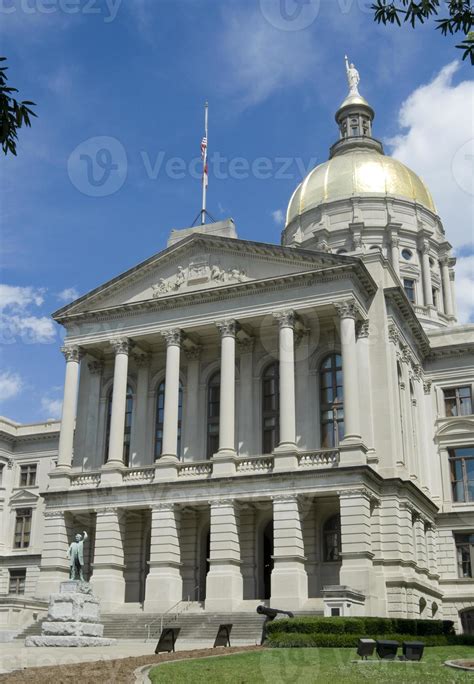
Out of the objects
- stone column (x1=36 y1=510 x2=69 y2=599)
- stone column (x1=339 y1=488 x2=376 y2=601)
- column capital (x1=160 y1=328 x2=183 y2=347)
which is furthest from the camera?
column capital (x1=160 y1=328 x2=183 y2=347)

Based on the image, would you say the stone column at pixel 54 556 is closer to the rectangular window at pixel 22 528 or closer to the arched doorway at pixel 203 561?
the arched doorway at pixel 203 561

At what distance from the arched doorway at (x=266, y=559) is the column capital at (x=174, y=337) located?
11.0 m

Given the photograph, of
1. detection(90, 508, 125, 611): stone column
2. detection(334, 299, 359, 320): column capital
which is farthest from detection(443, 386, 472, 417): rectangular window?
detection(90, 508, 125, 611): stone column

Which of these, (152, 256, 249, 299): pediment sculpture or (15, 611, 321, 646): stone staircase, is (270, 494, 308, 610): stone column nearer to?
(15, 611, 321, 646): stone staircase

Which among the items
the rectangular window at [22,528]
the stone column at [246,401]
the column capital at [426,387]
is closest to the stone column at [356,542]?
the stone column at [246,401]

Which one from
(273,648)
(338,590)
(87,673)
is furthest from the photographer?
(338,590)

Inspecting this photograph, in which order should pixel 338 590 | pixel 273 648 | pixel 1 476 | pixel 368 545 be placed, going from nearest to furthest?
pixel 273 648, pixel 338 590, pixel 368 545, pixel 1 476

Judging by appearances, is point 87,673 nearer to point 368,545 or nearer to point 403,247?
point 368,545

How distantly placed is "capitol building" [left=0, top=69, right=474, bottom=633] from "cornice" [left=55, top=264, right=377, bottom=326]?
114 mm

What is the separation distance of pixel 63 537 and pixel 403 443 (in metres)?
19.1

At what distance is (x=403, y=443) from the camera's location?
43.9 metres

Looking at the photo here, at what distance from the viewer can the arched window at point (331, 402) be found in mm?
43094

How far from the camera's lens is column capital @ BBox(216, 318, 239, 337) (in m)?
43.8

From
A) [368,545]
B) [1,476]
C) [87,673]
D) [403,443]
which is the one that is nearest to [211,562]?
[368,545]
